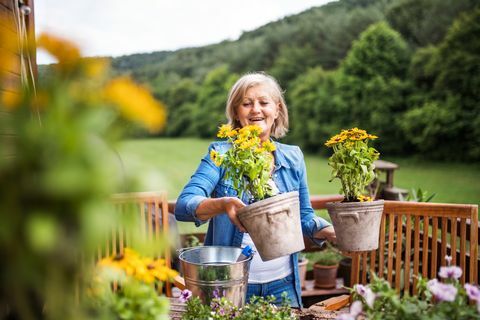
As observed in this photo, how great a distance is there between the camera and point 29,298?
624mm

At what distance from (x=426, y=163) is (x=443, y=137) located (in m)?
0.70

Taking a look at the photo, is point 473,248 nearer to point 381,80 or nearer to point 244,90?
point 244,90

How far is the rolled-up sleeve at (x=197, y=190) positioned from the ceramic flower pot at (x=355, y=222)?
0.45 meters

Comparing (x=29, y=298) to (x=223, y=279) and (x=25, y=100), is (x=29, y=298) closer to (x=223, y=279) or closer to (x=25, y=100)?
(x=25, y=100)

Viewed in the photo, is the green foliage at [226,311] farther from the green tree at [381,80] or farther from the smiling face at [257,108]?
the green tree at [381,80]

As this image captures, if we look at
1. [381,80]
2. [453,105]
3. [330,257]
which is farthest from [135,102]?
[381,80]

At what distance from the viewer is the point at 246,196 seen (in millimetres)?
1846

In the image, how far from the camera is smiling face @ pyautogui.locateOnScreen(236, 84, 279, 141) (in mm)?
1920

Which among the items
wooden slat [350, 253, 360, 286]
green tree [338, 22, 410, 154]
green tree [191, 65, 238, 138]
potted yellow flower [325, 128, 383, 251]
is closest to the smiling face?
potted yellow flower [325, 128, 383, 251]

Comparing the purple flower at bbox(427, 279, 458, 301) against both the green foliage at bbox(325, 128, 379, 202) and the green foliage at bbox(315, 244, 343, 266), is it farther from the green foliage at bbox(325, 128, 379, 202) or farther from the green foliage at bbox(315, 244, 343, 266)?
the green foliage at bbox(315, 244, 343, 266)

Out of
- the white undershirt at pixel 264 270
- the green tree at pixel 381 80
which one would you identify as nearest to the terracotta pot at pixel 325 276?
the white undershirt at pixel 264 270

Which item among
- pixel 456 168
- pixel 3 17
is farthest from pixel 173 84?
pixel 3 17

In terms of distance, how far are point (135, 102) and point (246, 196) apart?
1.32 m

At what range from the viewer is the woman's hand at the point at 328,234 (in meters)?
1.69
